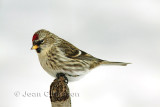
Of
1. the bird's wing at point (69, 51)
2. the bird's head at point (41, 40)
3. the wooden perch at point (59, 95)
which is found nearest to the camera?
the wooden perch at point (59, 95)

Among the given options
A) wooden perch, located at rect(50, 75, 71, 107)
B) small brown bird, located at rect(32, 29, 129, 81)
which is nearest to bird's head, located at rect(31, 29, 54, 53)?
small brown bird, located at rect(32, 29, 129, 81)

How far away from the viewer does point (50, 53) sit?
2012 millimetres

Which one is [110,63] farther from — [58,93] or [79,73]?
[58,93]

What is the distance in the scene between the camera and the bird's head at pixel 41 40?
1.88m

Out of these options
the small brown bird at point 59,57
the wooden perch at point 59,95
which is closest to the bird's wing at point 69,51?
the small brown bird at point 59,57

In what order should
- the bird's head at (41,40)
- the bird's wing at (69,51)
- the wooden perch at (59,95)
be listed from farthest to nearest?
the bird's wing at (69,51) → the bird's head at (41,40) → the wooden perch at (59,95)

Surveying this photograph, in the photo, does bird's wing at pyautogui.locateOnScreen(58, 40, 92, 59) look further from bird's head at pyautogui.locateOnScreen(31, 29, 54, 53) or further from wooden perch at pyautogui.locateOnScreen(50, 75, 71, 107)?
wooden perch at pyautogui.locateOnScreen(50, 75, 71, 107)

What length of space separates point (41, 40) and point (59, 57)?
0.59 feet

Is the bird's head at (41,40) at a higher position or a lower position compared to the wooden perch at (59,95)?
higher

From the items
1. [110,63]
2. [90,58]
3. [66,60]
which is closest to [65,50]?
[66,60]

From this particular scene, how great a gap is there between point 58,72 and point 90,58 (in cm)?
35

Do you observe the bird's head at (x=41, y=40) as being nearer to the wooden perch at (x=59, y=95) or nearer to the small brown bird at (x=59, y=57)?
the small brown bird at (x=59, y=57)

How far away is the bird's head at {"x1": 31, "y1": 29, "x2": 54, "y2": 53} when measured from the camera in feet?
6.16

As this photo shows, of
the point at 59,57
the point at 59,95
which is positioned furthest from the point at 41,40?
the point at 59,95
